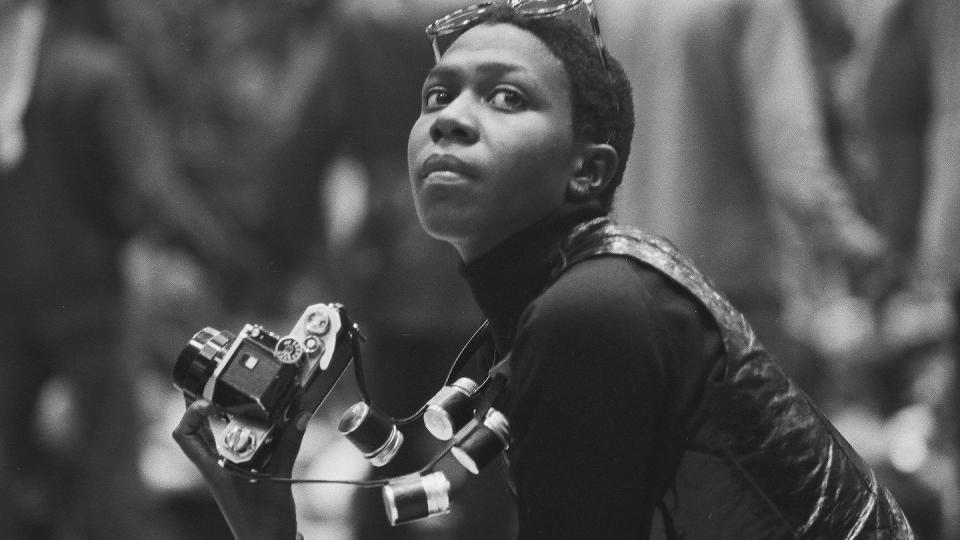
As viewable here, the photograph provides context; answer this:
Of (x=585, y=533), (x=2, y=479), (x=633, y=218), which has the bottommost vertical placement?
(x=2, y=479)

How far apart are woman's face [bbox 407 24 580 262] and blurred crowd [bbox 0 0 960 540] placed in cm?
163

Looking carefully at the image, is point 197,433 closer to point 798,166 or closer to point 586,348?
point 586,348

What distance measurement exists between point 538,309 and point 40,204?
2.70 meters

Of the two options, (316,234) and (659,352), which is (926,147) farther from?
(659,352)

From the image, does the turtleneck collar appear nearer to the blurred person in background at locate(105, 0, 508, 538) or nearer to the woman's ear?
the woman's ear

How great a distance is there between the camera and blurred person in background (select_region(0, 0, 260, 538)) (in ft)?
14.5

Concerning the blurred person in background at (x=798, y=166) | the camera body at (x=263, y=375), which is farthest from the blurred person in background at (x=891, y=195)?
the camera body at (x=263, y=375)

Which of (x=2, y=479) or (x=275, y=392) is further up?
(x=275, y=392)

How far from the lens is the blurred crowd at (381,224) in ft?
13.5

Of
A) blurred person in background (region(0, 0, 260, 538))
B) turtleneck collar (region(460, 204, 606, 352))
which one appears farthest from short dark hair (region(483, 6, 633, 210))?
blurred person in background (region(0, 0, 260, 538))

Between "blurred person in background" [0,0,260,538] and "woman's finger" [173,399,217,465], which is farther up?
"woman's finger" [173,399,217,465]

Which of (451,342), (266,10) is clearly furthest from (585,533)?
(266,10)

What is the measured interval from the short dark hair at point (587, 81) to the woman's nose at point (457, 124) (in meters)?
0.14

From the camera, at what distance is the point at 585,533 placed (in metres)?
1.98
